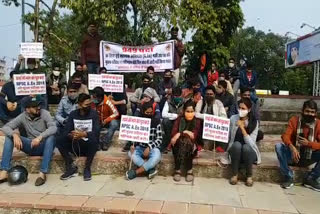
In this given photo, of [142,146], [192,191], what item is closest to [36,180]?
[142,146]

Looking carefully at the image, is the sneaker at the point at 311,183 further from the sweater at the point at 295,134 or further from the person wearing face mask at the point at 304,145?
the sweater at the point at 295,134

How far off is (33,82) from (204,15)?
7.24 meters

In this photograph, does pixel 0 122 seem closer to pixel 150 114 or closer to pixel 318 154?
pixel 150 114

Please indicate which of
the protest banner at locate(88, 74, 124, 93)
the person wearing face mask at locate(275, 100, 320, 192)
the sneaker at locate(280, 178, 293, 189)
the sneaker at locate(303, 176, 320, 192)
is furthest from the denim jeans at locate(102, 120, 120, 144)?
the sneaker at locate(303, 176, 320, 192)

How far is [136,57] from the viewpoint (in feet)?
35.6

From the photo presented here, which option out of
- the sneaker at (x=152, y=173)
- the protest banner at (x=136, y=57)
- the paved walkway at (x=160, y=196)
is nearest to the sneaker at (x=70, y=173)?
the paved walkway at (x=160, y=196)

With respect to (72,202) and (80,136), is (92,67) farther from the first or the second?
(72,202)

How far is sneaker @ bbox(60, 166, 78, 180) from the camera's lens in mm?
6543

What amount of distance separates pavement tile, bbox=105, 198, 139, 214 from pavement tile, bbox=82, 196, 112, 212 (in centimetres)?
6

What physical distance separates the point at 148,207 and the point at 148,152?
1.48m

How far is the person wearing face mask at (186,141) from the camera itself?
6.48 meters

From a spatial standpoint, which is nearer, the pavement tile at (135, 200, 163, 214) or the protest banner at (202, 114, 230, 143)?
the pavement tile at (135, 200, 163, 214)

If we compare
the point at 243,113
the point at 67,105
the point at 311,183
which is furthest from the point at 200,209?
the point at 67,105

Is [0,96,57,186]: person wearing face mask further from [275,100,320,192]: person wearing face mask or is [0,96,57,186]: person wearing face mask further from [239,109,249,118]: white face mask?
[275,100,320,192]: person wearing face mask
